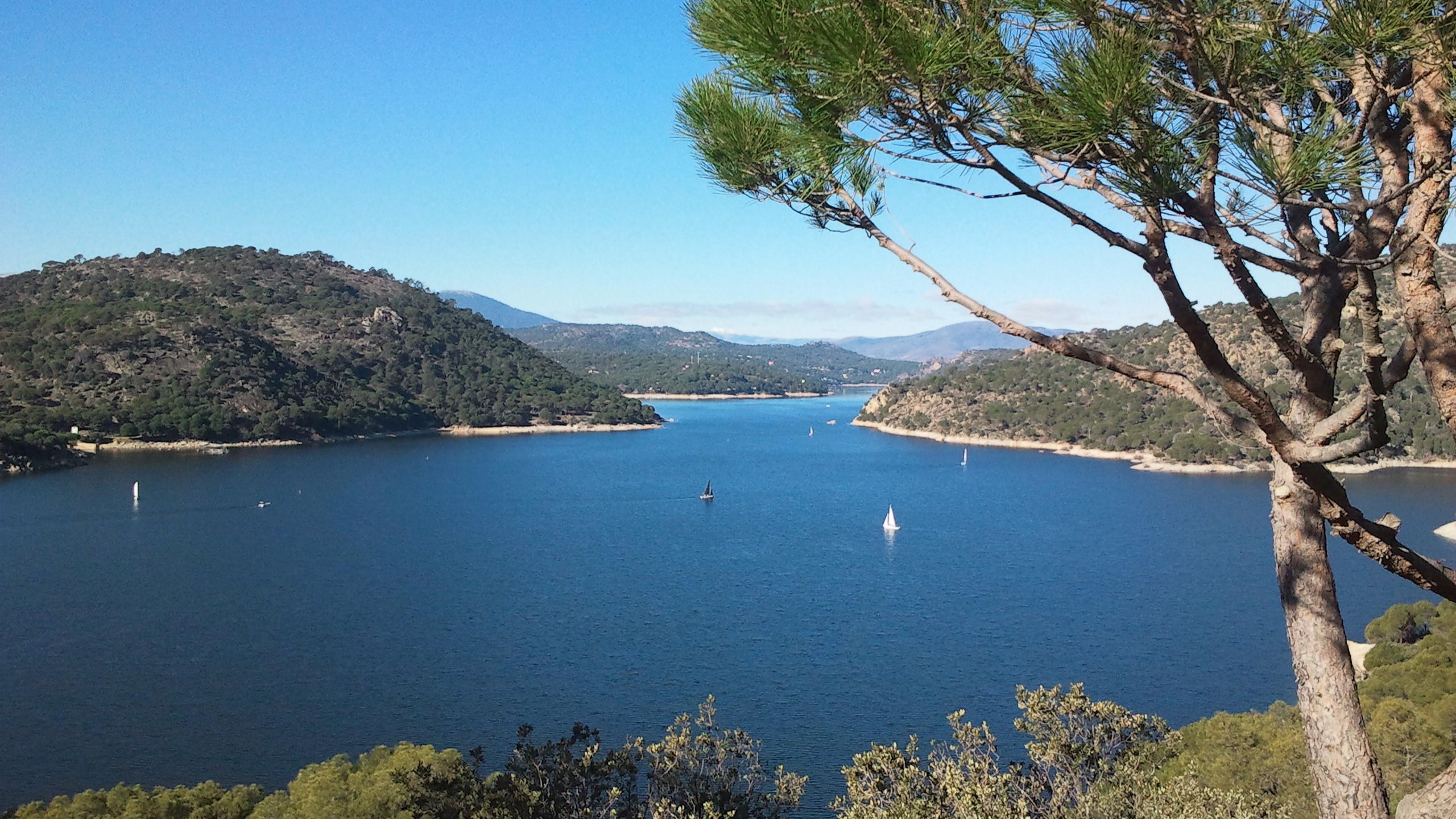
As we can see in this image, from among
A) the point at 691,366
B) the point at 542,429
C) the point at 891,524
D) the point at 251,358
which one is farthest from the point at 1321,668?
the point at 691,366

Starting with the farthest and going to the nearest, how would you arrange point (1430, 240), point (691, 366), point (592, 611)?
point (691, 366), point (592, 611), point (1430, 240)

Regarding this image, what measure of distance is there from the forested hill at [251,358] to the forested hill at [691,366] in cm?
3093

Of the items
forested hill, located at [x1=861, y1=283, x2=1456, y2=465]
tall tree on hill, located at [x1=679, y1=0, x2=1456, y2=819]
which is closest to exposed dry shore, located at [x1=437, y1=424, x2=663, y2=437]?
forested hill, located at [x1=861, y1=283, x2=1456, y2=465]

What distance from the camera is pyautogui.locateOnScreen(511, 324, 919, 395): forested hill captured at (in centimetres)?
11988

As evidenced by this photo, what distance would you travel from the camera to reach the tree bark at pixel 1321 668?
2688mm

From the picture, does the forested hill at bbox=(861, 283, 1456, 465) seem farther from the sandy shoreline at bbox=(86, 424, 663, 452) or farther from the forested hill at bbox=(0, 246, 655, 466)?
the forested hill at bbox=(0, 246, 655, 466)

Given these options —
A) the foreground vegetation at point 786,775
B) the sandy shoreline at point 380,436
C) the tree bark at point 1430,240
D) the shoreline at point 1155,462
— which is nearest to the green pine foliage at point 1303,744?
the foreground vegetation at point 786,775

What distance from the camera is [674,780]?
9.27 meters

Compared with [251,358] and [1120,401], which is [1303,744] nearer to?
[1120,401]

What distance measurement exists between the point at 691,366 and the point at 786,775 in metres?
119

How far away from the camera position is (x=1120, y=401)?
59.5 metres

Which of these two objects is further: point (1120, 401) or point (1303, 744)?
point (1120, 401)

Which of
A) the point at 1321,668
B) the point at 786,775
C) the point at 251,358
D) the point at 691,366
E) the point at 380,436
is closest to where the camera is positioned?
the point at 1321,668

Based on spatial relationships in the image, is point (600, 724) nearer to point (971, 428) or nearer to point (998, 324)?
point (998, 324)
